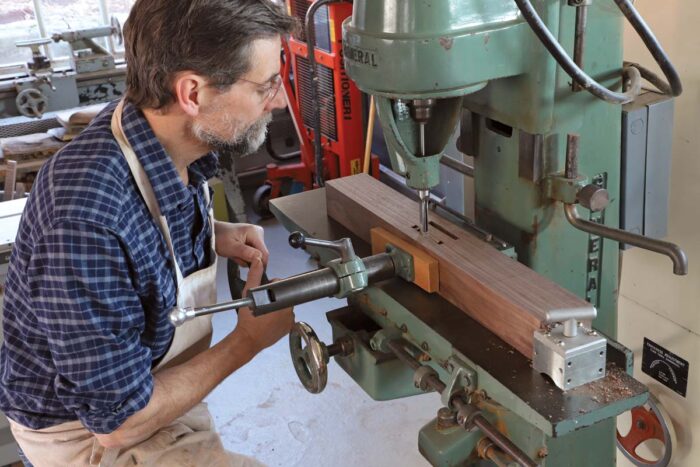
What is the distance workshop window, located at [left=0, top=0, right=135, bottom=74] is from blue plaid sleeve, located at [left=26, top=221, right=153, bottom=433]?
125 inches

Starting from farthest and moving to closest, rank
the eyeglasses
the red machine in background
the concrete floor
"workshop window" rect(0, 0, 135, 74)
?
"workshop window" rect(0, 0, 135, 74) → the red machine in background → the concrete floor → the eyeglasses

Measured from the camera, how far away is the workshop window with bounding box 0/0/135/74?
415 centimetres

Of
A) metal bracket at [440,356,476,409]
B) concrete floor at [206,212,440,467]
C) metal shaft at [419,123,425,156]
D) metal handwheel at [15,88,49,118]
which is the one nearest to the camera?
metal bracket at [440,356,476,409]

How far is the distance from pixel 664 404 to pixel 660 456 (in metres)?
0.15

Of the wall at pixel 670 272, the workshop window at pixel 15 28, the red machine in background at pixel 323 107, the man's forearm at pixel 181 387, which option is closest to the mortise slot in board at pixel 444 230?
the man's forearm at pixel 181 387

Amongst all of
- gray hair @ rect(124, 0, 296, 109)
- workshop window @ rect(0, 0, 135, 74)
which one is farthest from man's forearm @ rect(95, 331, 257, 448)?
workshop window @ rect(0, 0, 135, 74)

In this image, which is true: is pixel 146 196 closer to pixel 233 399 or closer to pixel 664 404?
pixel 664 404

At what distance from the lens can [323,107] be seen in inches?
149

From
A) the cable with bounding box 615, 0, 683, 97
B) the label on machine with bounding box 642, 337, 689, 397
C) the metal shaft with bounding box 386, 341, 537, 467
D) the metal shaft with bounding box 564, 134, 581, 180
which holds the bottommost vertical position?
the label on machine with bounding box 642, 337, 689, 397

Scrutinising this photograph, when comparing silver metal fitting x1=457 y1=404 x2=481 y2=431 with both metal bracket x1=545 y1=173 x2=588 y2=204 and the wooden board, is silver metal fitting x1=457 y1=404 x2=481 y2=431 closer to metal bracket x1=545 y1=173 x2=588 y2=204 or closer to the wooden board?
the wooden board

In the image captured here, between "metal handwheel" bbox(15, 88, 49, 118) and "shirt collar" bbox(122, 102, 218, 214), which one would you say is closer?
"shirt collar" bbox(122, 102, 218, 214)

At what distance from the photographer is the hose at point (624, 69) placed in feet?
3.59

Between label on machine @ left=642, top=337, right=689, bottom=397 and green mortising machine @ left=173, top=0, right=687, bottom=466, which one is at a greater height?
green mortising machine @ left=173, top=0, right=687, bottom=466

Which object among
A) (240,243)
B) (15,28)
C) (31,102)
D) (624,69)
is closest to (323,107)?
(31,102)
